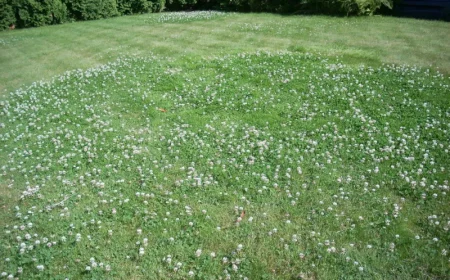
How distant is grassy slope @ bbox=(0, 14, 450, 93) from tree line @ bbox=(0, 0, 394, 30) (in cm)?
100

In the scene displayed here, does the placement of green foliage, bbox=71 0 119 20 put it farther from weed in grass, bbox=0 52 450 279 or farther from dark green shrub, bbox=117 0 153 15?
weed in grass, bbox=0 52 450 279

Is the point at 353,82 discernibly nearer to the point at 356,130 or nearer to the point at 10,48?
the point at 356,130

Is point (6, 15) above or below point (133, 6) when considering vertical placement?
below

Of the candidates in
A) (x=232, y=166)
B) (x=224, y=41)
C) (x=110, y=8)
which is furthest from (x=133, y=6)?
(x=232, y=166)

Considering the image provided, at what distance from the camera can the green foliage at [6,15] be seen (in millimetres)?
Result: 19016

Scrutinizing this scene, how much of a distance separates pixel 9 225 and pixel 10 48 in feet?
43.3

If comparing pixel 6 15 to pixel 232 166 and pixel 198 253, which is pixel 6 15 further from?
pixel 198 253

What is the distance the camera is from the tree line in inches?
685

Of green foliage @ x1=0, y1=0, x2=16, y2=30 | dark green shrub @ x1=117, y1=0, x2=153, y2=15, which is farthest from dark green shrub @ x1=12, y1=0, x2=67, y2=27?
dark green shrub @ x1=117, y1=0, x2=153, y2=15

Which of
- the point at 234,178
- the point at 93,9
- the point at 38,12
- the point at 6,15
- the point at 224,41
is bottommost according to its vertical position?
the point at 234,178

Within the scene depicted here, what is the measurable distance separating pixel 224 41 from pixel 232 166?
9.26 metres

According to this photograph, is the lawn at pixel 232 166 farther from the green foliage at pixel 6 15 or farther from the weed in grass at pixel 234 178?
the green foliage at pixel 6 15

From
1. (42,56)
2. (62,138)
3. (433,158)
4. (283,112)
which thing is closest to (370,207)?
(433,158)

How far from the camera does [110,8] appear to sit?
71.9 ft
